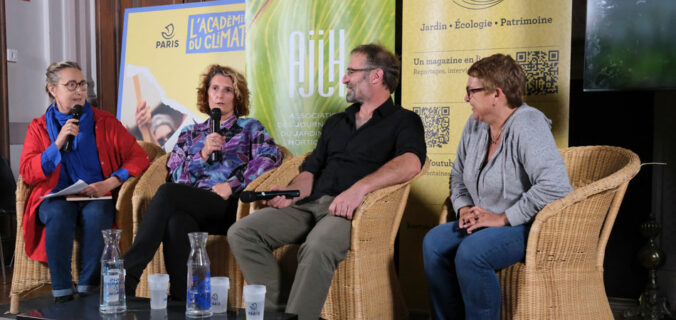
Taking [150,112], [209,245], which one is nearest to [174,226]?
[209,245]

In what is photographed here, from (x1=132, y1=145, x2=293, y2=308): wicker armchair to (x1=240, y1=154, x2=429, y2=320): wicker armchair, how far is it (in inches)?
11.8

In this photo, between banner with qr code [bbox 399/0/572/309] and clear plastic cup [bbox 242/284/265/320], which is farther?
banner with qr code [bbox 399/0/572/309]

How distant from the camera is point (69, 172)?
307cm

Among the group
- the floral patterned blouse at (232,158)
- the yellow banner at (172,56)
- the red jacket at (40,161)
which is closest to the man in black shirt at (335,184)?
the floral patterned blouse at (232,158)

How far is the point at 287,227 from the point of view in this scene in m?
2.56

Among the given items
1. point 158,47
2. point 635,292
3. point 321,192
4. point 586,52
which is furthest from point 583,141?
point 158,47

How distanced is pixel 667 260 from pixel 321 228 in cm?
172

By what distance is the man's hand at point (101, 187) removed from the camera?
2988mm

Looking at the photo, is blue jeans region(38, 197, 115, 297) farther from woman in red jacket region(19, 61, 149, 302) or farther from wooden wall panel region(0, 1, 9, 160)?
wooden wall panel region(0, 1, 9, 160)

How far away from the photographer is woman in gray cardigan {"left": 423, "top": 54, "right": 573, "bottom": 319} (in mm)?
2111

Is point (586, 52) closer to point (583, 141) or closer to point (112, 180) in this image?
point (583, 141)

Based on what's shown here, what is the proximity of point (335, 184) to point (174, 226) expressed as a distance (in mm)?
701

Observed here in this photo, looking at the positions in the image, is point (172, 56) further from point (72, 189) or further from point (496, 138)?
point (496, 138)

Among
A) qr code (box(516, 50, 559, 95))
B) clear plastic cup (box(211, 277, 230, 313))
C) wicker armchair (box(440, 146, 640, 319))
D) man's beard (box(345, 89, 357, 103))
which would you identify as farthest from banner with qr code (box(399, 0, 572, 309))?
clear plastic cup (box(211, 277, 230, 313))
